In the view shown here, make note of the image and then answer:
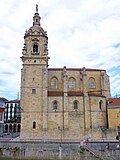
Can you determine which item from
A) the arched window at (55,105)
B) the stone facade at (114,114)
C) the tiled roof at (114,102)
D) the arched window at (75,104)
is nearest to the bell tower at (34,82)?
the arched window at (55,105)

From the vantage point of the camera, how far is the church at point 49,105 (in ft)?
Result: 165

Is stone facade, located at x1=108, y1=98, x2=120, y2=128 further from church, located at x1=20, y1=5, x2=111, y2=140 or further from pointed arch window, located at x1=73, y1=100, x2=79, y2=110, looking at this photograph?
pointed arch window, located at x1=73, y1=100, x2=79, y2=110

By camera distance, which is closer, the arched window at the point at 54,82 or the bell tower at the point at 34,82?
the bell tower at the point at 34,82

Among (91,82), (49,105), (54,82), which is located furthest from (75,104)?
(91,82)

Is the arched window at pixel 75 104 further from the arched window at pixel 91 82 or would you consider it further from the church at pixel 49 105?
the arched window at pixel 91 82

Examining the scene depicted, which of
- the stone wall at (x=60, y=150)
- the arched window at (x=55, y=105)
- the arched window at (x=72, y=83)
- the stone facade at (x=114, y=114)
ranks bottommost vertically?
the stone wall at (x=60, y=150)

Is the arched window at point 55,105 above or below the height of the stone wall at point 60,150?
above

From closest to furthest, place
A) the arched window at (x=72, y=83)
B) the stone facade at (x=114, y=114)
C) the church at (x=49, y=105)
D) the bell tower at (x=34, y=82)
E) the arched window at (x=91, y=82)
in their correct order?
1. the church at (x=49, y=105)
2. the bell tower at (x=34, y=82)
3. the stone facade at (x=114, y=114)
4. the arched window at (x=72, y=83)
5. the arched window at (x=91, y=82)

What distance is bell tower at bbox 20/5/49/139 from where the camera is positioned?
50344mm

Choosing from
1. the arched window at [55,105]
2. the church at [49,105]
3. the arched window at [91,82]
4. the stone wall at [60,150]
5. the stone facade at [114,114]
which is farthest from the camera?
the arched window at [91,82]

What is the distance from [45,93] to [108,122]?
16169 mm

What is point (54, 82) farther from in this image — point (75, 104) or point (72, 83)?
point (75, 104)

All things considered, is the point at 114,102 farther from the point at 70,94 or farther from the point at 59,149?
the point at 59,149

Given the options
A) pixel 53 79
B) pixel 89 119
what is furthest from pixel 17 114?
pixel 89 119
